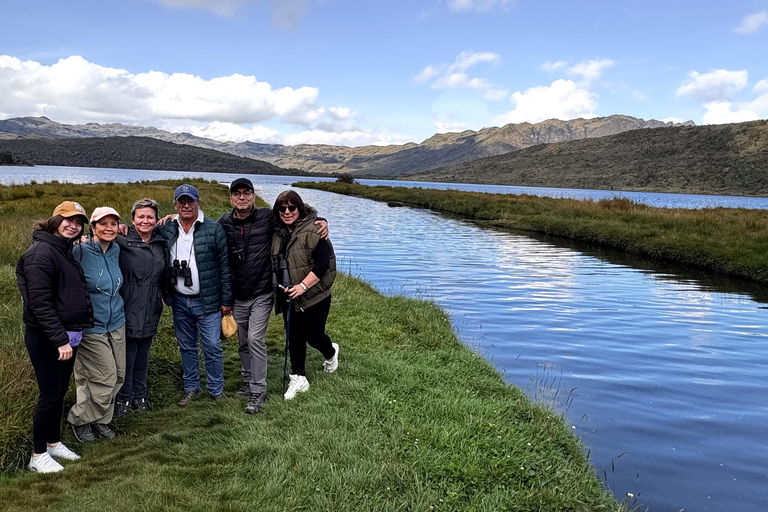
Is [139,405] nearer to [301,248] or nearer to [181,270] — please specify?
[181,270]

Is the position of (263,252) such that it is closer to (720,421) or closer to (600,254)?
(720,421)

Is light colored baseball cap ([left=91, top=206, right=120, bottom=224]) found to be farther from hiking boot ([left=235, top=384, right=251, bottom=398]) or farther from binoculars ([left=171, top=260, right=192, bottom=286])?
hiking boot ([left=235, top=384, right=251, bottom=398])

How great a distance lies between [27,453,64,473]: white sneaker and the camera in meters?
4.93

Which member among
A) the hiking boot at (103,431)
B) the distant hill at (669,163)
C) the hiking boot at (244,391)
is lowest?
the hiking boot at (103,431)

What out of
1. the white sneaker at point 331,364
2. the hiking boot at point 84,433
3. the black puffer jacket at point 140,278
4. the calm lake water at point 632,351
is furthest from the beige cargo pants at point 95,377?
the calm lake water at point 632,351

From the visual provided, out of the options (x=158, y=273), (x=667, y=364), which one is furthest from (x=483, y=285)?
(x=158, y=273)

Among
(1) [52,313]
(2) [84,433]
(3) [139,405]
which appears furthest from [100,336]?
(3) [139,405]

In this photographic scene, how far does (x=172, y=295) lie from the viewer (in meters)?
6.54

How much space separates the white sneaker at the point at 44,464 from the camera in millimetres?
4934

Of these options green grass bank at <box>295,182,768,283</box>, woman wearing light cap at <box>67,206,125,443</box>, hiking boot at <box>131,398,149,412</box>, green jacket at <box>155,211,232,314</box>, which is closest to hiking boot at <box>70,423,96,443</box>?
woman wearing light cap at <box>67,206,125,443</box>

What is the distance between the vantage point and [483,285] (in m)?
17.6

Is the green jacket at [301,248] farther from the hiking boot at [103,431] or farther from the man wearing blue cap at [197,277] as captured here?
the hiking boot at [103,431]

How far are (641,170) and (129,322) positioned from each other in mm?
170636

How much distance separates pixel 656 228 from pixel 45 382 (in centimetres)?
2988
